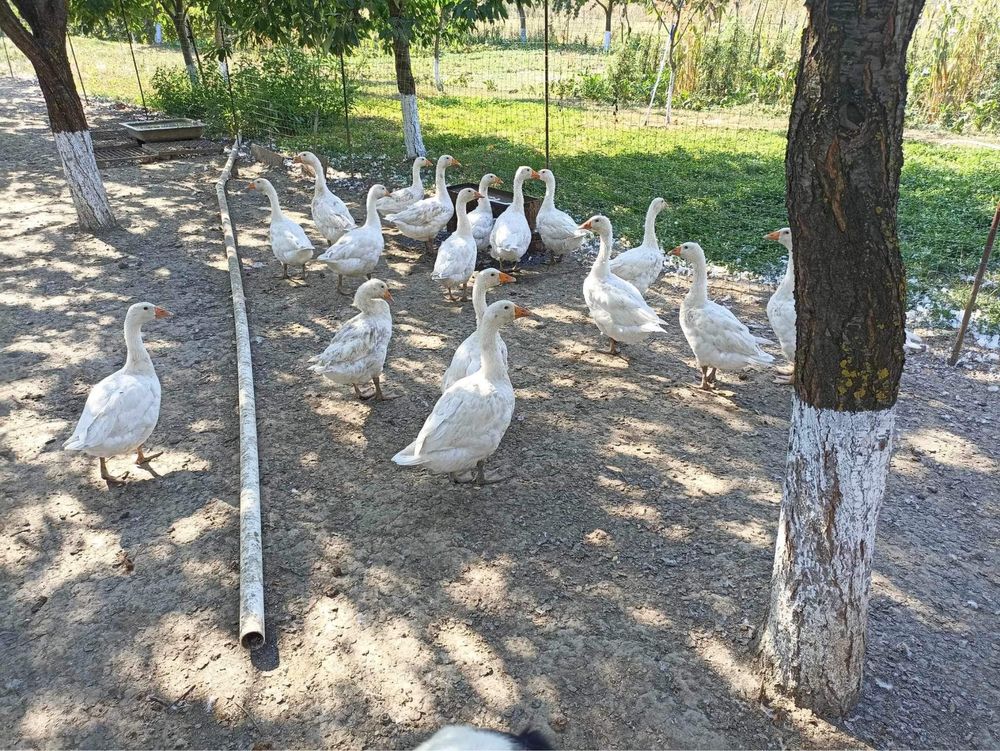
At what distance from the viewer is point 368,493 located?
15.2ft

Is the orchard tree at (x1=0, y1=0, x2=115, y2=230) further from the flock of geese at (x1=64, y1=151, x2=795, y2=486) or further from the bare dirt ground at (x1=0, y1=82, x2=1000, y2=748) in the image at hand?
the bare dirt ground at (x1=0, y1=82, x2=1000, y2=748)

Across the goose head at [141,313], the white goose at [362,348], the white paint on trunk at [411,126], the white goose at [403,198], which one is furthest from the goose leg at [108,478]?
the white paint on trunk at [411,126]

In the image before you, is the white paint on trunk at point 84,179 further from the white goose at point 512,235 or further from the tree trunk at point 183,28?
the tree trunk at point 183,28

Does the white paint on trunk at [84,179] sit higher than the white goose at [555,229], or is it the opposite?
the white paint on trunk at [84,179]

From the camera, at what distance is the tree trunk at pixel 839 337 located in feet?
7.30

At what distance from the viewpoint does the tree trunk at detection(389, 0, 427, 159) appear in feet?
36.4

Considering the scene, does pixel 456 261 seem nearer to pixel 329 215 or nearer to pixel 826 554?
pixel 329 215

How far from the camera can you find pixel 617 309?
237 inches

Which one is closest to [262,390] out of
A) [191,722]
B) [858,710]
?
[191,722]

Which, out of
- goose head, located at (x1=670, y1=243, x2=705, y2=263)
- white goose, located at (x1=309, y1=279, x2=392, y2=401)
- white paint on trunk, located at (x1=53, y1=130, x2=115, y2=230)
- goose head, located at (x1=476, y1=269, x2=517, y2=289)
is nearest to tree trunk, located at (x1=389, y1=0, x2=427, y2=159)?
white paint on trunk, located at (x1=53, y1=130, x2=115, y2=230)

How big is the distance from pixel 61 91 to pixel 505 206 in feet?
20.4

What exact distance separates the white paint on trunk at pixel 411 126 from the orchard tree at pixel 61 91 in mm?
5400

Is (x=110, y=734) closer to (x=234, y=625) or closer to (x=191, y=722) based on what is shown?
(x=191, y=722)

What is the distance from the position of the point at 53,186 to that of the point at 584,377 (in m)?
11.5
